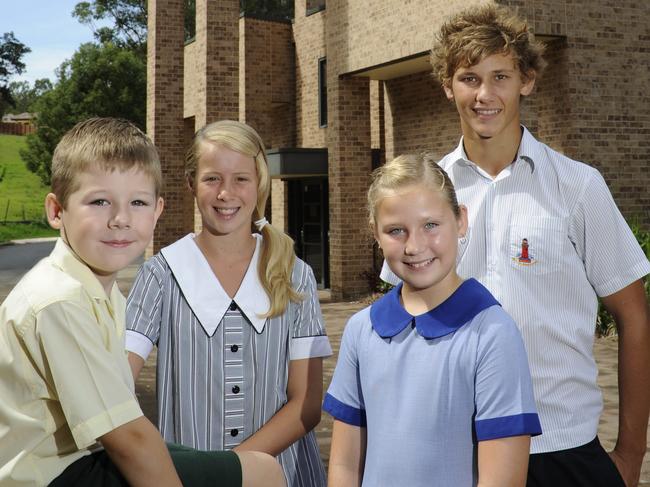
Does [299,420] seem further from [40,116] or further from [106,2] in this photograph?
[106,2]

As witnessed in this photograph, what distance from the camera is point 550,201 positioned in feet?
8.18

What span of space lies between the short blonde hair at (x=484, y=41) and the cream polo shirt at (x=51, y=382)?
1443 millimetres

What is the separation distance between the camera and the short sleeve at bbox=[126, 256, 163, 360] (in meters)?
2.70

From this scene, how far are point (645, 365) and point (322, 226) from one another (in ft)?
53.1

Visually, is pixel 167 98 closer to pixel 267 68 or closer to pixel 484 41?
pixel 267 68

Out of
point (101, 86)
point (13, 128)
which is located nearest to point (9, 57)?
point (101, 86)

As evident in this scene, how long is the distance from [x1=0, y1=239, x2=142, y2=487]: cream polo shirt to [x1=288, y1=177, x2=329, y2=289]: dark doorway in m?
16.5

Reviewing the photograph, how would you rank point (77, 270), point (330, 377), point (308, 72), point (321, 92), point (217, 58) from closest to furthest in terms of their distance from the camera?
point (77, 270)
point (330, 377)
point (217, 58)
point (321, 92)
point (308, 72)

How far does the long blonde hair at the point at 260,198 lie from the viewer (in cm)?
275

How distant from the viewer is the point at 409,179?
229 cm

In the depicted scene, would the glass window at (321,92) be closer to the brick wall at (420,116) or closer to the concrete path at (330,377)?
the brick wall at (420,116)

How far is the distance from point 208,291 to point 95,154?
82cm

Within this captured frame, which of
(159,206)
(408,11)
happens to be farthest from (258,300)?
(408,11)

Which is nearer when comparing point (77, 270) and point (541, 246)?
point (77, 270)
